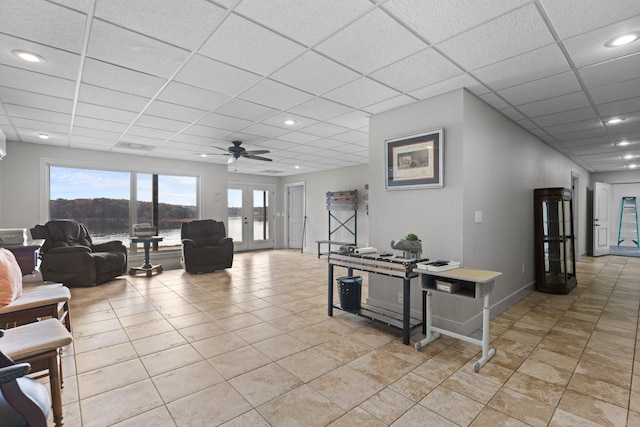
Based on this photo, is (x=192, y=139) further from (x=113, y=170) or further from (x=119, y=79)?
(x=113, y=170)

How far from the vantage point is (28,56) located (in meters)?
2.56

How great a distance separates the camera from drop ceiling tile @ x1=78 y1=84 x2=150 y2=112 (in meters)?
3.28

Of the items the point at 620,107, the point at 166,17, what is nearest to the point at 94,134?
the point at 166,17

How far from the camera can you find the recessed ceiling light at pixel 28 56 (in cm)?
250

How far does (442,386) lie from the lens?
88.3 inches

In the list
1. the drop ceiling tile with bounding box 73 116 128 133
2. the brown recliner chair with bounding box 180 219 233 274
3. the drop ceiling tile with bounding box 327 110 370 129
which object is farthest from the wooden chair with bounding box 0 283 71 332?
the brown recliner chair with bounding box 180 219 233 274

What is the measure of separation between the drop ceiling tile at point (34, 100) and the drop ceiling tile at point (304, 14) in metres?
2.94

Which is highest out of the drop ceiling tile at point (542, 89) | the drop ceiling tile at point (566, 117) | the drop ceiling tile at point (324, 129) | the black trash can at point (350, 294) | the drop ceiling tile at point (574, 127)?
the drop ceiling tile at point (324, 129)

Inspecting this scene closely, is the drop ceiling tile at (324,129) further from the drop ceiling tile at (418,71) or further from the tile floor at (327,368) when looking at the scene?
the tile floor at (327,368)

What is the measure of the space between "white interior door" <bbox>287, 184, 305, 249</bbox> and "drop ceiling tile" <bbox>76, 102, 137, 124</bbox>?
635 cm

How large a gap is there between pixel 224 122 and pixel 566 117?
4.67m

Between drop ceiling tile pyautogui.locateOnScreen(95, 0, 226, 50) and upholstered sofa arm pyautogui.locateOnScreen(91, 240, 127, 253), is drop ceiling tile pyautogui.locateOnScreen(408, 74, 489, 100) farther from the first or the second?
upholstered sofa arm pyautogui.locateOnScreen(91, 240, 127, 253)

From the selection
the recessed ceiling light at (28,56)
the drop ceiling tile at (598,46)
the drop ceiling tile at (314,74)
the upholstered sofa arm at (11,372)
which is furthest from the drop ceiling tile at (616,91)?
the recessed ceiling light at (28,56)

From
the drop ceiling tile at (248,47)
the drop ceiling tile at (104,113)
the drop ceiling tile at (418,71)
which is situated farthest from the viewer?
the drop ceiling tile at (104,113)
